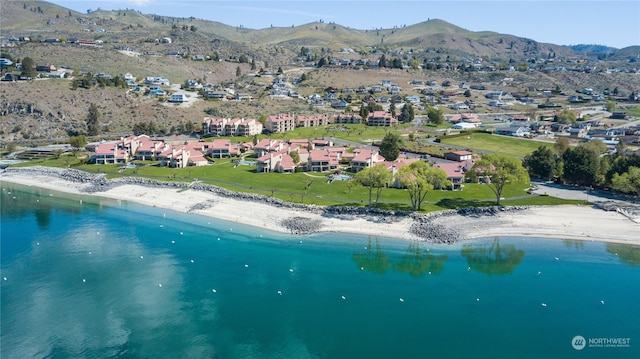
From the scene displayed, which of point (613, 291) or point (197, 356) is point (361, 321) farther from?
point (613, 291)

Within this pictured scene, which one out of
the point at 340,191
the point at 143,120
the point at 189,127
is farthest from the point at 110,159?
the point at 340,191

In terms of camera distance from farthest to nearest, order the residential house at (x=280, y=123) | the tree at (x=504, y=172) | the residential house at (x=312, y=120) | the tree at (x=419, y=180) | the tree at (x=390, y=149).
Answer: the residential house at (x=312, y=120)
the residential house at (x=280, y=123)
the tree at (x=390, y=149)
the tree at (x=504, y=172)
the tree at (x=419, y=180)

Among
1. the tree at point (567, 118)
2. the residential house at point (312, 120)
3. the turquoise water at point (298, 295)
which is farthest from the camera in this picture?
the tree at point (567, 118)

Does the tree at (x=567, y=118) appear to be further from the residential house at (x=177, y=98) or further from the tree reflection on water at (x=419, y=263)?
the residential house at (x=177, y=98)

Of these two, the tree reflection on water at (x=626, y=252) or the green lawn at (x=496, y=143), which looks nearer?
the tree reflection on water at (x=626, y=252)

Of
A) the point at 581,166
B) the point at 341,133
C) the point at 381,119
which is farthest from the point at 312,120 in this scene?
the point at 581,166

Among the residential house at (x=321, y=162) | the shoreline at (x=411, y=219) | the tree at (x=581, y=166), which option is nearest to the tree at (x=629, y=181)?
the tree at (x=581, y=166)

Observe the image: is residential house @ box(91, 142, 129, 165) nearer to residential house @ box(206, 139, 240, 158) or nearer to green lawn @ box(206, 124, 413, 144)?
residential house @ box(206, 139, 240, 158)

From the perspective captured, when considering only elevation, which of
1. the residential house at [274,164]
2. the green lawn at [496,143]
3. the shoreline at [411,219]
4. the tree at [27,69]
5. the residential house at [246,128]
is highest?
the tree at [27,69]
